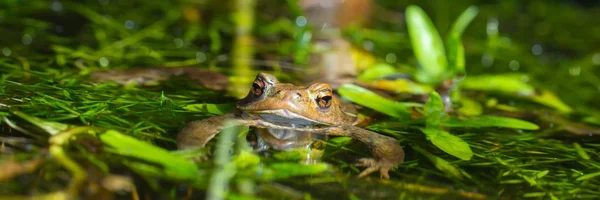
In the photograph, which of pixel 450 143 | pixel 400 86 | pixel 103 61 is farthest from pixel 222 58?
pixel 450 143

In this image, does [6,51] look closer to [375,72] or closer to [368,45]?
[375,72]

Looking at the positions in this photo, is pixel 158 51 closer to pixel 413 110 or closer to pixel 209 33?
pixel 209 33

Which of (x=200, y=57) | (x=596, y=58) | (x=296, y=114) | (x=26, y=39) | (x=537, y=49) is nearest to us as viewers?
(x=296, y=114)

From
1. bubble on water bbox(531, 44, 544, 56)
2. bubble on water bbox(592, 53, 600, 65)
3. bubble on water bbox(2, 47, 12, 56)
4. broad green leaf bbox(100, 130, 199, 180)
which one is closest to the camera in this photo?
broad green leaf bbox(100, 130, 199, 180)

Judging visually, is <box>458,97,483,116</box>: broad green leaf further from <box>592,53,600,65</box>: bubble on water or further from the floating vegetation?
<box>592,53,600,65</box>: bubble on water

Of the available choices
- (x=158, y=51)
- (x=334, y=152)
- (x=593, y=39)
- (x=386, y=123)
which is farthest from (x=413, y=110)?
(x=593, y=39)

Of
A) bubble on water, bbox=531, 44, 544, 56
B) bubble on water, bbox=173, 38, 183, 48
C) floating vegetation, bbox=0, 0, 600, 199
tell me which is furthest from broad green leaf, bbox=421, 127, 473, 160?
bubble on water, bbox=531, 44, 544, 56

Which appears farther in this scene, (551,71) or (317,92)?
(551,71)
